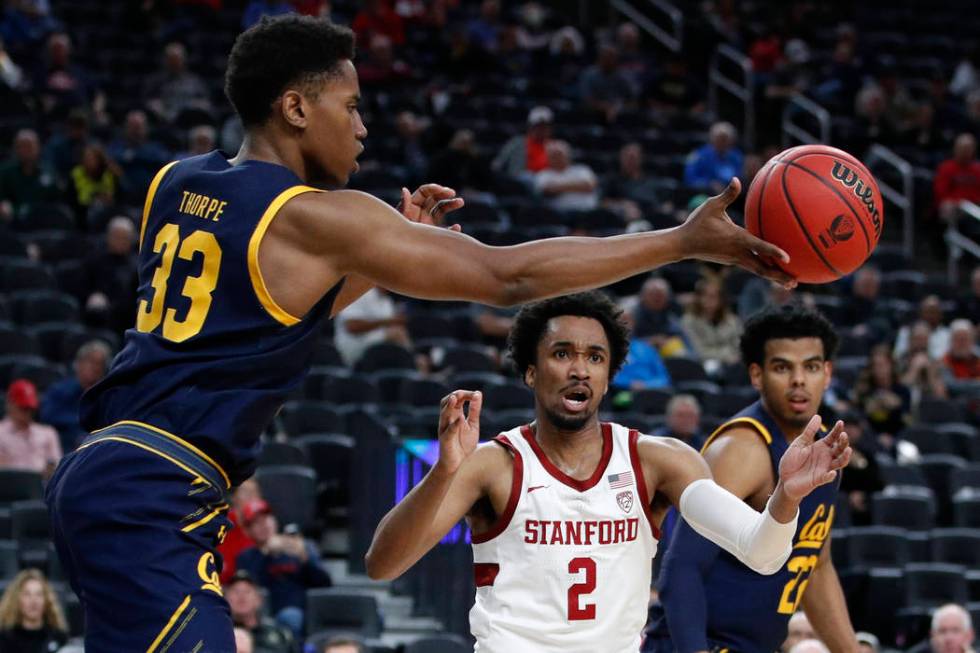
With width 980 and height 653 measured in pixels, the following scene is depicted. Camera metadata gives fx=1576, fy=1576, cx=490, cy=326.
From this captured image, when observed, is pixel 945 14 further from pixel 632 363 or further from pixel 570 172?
pixel 632 363

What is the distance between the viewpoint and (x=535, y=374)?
4.68 metres

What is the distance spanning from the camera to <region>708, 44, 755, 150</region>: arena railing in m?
18.3

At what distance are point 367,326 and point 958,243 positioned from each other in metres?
6.79

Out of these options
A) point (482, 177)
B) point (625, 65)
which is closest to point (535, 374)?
point (482, 177)

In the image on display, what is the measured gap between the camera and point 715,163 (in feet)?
51.5

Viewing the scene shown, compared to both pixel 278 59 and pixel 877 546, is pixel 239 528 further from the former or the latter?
pixel 278 59

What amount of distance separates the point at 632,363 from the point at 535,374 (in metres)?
7.34

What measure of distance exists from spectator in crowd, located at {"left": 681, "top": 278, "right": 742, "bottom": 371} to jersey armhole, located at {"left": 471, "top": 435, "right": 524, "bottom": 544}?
8483 millimetres

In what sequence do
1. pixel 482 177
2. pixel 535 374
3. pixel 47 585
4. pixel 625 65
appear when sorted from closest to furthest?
pixel 535 374 < pixel 47 585 < pixel 482 177 < pixel 625 65

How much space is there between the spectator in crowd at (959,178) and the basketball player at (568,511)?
39.7 ft

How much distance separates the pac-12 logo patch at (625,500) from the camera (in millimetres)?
4480

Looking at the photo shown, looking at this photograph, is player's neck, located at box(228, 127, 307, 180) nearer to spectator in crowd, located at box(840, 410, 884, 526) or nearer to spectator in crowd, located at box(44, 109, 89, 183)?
spectator in crowd, located at box(840, 410, 884, 526)

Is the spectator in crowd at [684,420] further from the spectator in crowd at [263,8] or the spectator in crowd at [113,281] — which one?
the spectator in crowd at [263,8]

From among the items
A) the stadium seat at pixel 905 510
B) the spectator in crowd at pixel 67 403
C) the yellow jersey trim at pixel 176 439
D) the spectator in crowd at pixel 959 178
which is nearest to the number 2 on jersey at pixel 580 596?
the yellow jersey trim at pixel 176 439
